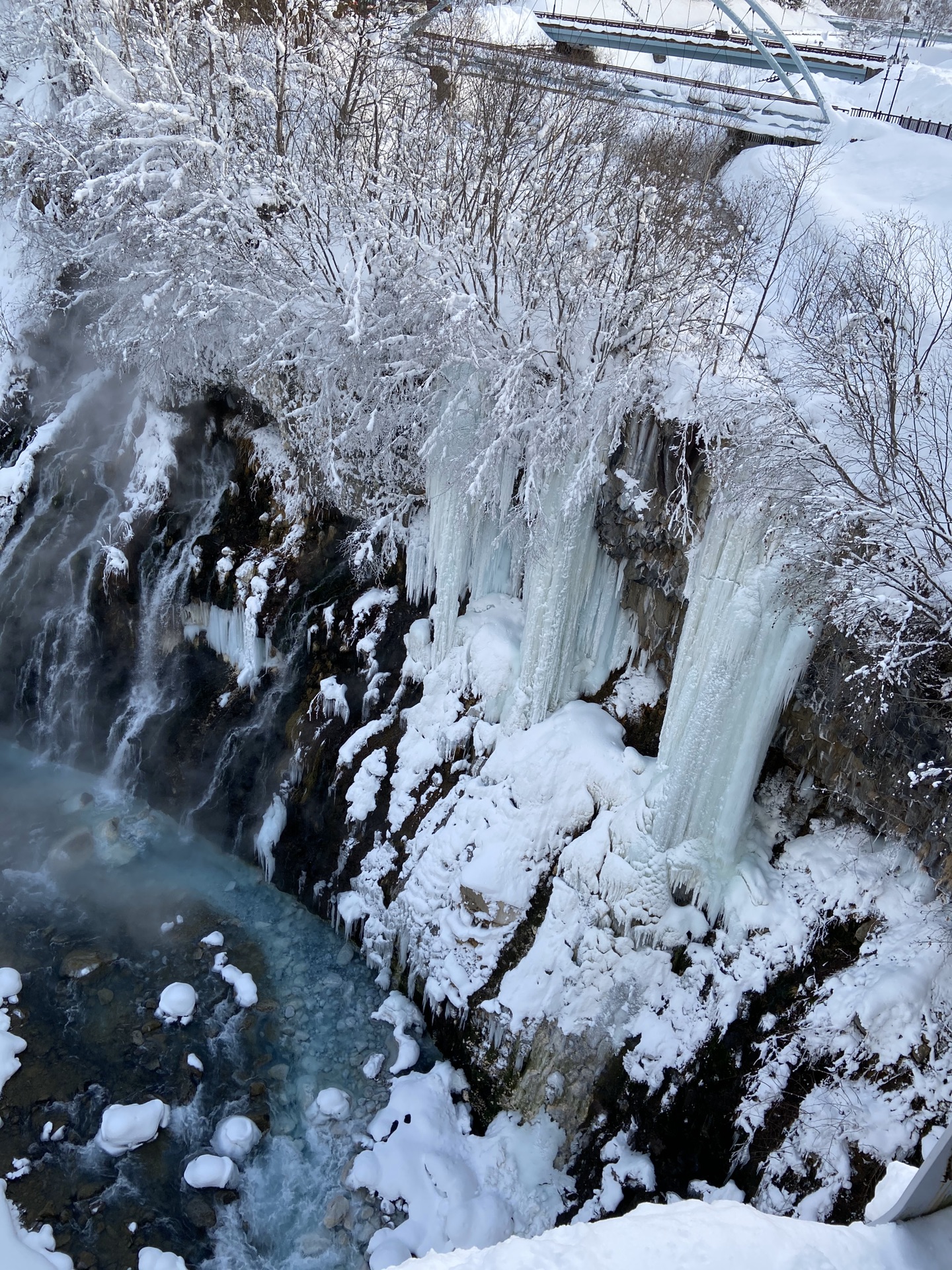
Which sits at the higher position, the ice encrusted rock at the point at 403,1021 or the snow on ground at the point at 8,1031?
the ice encrusted rock at the point at 403,1021

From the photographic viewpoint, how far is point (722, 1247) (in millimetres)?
3381

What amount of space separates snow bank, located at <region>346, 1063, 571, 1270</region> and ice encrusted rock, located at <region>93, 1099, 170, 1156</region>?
80.4 inches

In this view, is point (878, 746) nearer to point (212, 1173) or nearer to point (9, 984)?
point (212, 1173)

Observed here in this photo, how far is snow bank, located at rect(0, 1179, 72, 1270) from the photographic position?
705 cm

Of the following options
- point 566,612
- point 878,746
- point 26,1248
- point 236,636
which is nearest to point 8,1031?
point 26,1248

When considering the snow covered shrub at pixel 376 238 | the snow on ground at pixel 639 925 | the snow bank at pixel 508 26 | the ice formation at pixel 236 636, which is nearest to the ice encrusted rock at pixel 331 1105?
the snow on ground at pixel 639 925

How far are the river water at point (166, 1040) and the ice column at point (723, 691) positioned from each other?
4007mm

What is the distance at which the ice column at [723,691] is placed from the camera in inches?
263

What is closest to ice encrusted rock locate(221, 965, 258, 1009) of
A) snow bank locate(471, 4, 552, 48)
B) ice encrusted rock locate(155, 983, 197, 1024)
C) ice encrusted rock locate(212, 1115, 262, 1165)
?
ice encrusted rock locate(155, 983, 197, 1024)

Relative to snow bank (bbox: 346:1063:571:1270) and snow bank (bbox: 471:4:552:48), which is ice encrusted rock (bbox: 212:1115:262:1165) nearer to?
snow bank (bbox: 346:1063:571:1270)

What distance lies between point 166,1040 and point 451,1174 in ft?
11.3

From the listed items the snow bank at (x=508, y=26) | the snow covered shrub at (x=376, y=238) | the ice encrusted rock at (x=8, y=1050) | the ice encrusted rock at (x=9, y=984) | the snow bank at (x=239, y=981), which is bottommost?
the ice encrusted rock at (x=8, y=1050)

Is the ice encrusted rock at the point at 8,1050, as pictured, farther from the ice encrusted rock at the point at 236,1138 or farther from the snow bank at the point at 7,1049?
the ice encrusted rock at the point at 236,1138

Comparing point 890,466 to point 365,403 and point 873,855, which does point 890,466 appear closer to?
point 873,855
